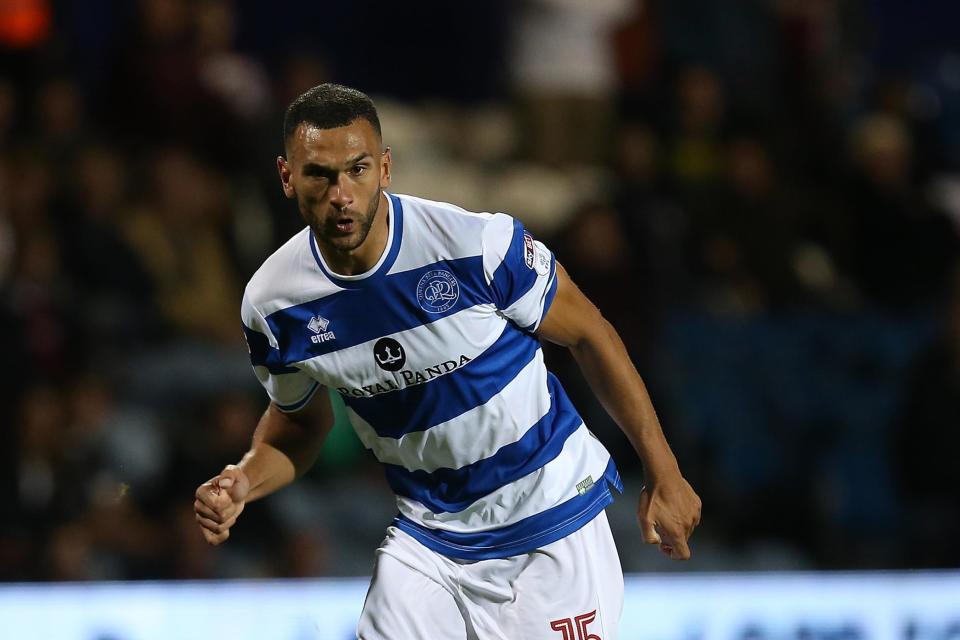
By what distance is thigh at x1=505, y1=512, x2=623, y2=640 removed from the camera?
330cm

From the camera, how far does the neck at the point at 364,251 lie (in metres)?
3.21

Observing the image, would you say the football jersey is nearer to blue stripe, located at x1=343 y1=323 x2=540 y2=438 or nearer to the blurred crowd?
blue stripe, located at x1=343 y1=323 x2=540 y2=438

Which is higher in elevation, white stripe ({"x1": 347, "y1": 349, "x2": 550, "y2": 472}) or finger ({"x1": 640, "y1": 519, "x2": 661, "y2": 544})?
white stripe ({"x1": 347, "y1": 349, "x2": 550, "y2": 472})

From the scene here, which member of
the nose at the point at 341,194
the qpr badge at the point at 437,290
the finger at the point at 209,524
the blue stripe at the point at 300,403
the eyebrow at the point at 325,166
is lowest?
the finger at the point at 209,524

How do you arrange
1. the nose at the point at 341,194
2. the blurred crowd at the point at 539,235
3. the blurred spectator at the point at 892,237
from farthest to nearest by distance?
1. the blurred spectator at the point at 892,237
2. the blurred crowd at the point at 539,235
3. the nose at the point at 341,194

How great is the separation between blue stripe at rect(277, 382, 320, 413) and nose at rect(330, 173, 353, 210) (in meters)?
0.60

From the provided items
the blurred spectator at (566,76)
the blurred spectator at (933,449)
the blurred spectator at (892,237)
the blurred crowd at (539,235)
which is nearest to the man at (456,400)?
the blurred crowd at (539,235)

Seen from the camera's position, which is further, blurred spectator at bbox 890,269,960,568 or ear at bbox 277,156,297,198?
blurred spectator at bbox 890,269,960,568

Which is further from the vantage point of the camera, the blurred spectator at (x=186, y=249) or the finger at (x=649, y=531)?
the blurred spectator at (x=186, y=249)

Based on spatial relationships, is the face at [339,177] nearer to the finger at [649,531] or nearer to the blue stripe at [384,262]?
the blue stripe at [384,262]

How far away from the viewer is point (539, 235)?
24.3ft

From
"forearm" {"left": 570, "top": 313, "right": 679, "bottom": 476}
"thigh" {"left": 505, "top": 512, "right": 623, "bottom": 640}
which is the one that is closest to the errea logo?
"forearm" {"left": 570, "top": 313, "right": 679, "bottom": 476}

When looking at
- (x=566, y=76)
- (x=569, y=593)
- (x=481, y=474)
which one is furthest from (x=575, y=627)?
(x=566, y=76)

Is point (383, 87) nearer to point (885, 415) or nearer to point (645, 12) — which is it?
point (645, 12)
